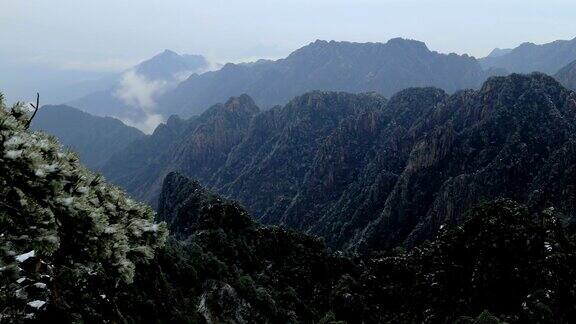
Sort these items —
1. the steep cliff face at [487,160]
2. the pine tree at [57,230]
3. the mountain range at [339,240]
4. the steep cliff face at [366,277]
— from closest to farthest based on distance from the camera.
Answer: the pine tree at [57,230], the mountain range at [339,240], the steep cliff face at [366,277], the steep cliff face at [487,160]

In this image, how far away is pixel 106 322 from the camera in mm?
10688

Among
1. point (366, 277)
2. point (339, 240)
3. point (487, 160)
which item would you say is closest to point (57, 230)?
point (366, 277)

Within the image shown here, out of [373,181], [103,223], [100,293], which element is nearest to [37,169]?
[103,223]

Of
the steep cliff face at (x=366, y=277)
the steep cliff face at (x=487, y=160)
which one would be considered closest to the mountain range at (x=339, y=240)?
the steep cliff face at (x=366, y=277)

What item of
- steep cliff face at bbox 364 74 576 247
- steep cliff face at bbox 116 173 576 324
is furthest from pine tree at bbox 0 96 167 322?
steep cliff face at bbox 364 74 576 247

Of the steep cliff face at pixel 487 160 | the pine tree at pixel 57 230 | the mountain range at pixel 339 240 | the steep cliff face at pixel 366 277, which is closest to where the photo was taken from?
the pine tree at pixel 57 230

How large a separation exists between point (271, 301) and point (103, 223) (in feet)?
140

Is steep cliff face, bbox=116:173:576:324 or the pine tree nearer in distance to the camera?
the pine tree

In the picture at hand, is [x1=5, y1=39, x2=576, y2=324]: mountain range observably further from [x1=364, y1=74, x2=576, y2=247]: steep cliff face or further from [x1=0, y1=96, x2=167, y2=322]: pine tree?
[x1=364, y1=74, x2=576, y2=247]: steep cliff face

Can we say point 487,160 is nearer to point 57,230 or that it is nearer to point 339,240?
point 339,240

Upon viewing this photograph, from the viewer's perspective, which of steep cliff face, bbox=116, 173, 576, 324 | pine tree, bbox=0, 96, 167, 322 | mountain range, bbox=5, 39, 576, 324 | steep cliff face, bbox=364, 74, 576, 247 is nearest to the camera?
→ pine tree, bbox=0, 96, 167, 322

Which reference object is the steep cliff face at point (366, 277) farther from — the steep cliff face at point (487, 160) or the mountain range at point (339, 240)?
the steep cliff face at point (487, 160)

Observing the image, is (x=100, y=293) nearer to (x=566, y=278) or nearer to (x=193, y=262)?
(x=193, y=262)

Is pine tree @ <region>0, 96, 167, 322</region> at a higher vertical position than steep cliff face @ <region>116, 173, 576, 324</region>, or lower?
higher
